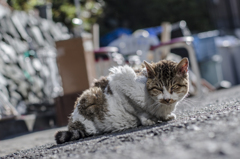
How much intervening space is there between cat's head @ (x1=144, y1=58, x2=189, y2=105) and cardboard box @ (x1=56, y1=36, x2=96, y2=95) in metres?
3.04

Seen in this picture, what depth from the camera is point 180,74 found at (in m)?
3.30

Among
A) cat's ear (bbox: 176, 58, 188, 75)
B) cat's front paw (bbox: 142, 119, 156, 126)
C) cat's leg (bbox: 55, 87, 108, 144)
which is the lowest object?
cat's front paw (bbox: 142, 119, 156, 126)

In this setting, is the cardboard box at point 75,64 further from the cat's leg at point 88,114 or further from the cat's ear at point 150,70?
the cat's ear at point 150,70

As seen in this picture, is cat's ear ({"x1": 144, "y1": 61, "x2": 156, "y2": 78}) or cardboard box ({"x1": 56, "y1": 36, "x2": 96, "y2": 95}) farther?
cardboard box ({"x1": 56, "y1": 36, "x2": 96, "y2": 95})

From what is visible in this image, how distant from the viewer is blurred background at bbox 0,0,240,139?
6301 millimetres

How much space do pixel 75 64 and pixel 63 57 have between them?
0.87 feet

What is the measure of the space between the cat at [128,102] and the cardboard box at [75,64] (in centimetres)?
279

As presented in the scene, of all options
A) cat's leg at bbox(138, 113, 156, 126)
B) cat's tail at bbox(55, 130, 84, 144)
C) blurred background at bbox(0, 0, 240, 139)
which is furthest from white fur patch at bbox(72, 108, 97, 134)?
blurred background at bbox(0, 0, 240, 139)

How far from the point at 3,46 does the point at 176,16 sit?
1343 cm

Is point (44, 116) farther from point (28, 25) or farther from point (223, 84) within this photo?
point (223, 84)

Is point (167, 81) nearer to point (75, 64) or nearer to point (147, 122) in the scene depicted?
point (147, 122)

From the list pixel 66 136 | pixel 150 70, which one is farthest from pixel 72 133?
pixel 150 70

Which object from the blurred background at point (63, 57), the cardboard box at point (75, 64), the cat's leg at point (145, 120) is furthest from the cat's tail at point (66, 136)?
the cardboard box at point (75, 64)

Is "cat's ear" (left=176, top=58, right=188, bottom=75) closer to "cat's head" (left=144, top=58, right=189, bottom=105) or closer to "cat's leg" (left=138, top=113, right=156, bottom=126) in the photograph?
"cat's head" (left=144, top=58, right=189, bottom=105)
